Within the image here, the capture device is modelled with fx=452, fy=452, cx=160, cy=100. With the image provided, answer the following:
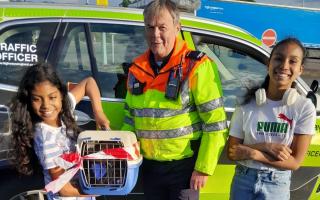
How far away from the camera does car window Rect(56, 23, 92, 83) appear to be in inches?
128

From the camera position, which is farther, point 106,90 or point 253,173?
point 106,90

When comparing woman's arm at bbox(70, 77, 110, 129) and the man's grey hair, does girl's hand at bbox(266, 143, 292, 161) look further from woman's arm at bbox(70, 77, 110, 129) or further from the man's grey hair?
woman's arm at bbox(70, 77, 110, 129)

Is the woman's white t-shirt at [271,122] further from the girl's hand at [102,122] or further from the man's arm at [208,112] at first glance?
the girl's hand at [102,122]

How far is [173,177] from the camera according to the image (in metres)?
2.59

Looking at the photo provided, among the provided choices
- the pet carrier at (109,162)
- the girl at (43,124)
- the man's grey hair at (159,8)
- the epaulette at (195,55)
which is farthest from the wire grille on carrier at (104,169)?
the man's grey hair at (159,8)

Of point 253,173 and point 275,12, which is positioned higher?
point 275,12

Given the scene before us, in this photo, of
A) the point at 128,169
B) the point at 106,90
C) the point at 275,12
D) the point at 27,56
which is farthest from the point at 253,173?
the point at 275,12

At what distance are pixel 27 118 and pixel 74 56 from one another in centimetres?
91

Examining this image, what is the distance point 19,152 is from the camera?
2.54 meters

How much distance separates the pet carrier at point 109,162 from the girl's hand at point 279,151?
71cm

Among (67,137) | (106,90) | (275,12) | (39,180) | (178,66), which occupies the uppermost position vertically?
(275,12)

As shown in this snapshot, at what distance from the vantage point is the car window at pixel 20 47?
10.4ft

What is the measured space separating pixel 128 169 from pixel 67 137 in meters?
0.44

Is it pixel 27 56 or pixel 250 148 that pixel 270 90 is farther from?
pixel 27 56
